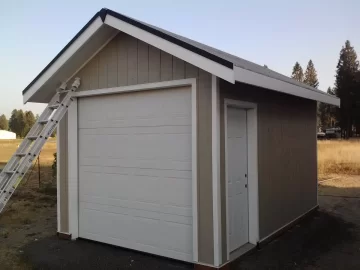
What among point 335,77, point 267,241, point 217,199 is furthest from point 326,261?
point 335,77

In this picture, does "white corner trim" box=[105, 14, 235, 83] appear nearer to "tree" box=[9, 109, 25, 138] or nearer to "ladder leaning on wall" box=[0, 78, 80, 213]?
"ladder leaning on wall" box=[0, 78, 80, 213]

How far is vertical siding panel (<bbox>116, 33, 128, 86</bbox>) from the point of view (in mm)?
5547

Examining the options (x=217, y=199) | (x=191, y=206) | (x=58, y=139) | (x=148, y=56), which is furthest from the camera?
(x=58, y=139)

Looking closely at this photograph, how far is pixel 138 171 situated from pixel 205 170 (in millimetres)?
1307

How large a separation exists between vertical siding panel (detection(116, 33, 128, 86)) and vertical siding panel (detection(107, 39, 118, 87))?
0.08 m

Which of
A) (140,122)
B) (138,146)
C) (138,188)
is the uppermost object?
(140,122)

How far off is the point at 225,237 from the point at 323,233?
9.51 feet

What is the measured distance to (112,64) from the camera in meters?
5.72

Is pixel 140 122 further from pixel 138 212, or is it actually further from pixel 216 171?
pixel 216 171

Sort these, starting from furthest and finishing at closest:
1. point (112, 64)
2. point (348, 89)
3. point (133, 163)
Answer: point (348, 89) → point (112, 64) → point (133, 163)

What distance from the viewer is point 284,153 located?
22.0ft

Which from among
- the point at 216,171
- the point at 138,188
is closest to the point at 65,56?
the point at 138,188

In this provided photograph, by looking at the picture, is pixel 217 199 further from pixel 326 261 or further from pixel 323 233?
pixel 323 233

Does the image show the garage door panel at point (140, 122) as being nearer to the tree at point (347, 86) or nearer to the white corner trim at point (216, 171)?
the white corner trim at point (216, 171)
